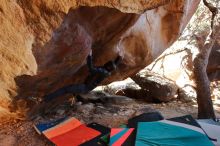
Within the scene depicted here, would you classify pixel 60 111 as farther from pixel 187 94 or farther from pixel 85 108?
pixel 187 94

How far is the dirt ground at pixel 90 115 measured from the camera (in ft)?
14.6

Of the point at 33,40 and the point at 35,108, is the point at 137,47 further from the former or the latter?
the point at 33,40

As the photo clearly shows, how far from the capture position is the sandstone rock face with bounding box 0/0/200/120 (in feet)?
7.48

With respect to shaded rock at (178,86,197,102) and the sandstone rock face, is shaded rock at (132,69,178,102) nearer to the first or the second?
shaded rock at (178,86,197,102)

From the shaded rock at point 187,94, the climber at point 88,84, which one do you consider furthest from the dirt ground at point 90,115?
the climber at point 88,84

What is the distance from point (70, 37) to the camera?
338 cm

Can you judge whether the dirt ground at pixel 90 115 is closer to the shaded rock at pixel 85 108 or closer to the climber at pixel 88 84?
the shaded rock at pixel 85 108

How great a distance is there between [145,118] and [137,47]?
149cm

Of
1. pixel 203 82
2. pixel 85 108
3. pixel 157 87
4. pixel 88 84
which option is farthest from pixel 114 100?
pixel 88 84

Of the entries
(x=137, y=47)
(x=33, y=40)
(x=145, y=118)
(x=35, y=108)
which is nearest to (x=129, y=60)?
(x=137, y=47)

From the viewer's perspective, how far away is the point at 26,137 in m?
4.52

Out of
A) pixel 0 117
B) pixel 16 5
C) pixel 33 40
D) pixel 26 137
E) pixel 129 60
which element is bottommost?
pixel 26 137

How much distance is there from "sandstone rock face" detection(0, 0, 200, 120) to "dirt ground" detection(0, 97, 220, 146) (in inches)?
24.7

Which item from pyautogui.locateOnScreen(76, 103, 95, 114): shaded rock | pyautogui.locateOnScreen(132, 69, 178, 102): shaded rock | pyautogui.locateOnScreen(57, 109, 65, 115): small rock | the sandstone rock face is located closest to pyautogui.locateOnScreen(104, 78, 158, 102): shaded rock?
pyautogui.locateOnScreen(132, 69, 178, 102): shaded rock
